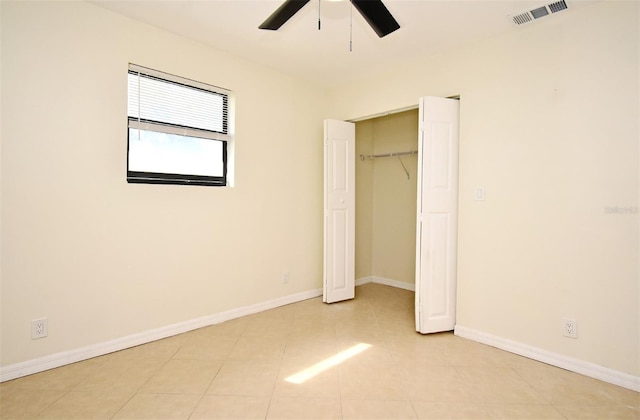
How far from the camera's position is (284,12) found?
1.80 m

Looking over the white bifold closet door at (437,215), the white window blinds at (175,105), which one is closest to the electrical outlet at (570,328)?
the white bifold closet door at (437,215)

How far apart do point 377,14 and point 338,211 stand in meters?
2.23

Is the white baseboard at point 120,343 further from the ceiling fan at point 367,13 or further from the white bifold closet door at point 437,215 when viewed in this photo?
the ceiling fan at point 367,13

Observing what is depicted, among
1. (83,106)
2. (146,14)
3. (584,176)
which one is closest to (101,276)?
(83,106)

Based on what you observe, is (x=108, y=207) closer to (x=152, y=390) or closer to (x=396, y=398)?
(x=152, y=390)

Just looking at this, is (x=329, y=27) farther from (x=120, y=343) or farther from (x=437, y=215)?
(x=120, y=343)

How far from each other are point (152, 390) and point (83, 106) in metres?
1.94

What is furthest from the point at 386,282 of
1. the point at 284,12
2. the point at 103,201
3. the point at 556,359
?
the point at 284,12

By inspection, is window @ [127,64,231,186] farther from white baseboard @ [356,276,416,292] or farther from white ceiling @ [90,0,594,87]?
white baseboard @ [356,276,416,292]

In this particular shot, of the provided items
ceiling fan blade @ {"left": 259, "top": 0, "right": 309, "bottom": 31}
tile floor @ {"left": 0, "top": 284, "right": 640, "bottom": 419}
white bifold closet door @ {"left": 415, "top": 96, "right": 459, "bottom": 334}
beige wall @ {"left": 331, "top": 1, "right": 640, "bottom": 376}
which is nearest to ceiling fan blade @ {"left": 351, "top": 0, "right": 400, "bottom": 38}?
ceiling fan blade @ {"left": 259, "top": 0, "right": 309, "bottom": 31}

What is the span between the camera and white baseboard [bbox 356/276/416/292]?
4.32m

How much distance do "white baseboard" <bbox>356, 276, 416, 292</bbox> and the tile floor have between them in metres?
1.50

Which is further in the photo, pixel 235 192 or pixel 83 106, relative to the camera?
pixel 235 192

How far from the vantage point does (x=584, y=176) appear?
2.26m
